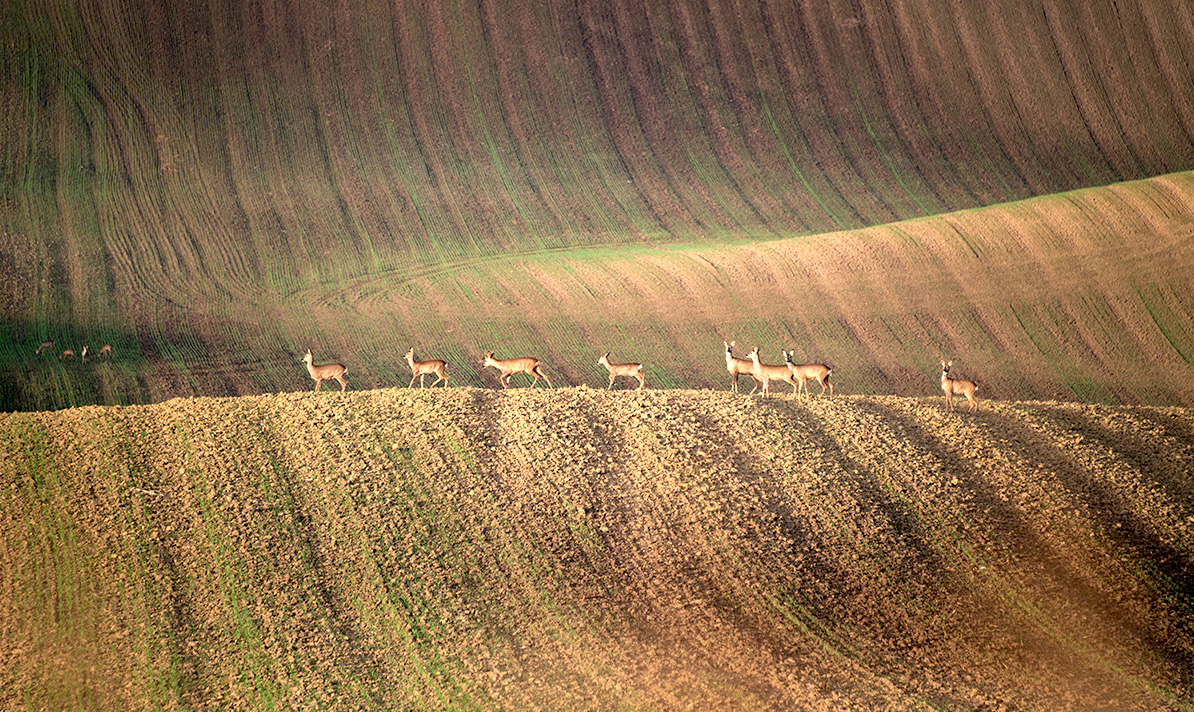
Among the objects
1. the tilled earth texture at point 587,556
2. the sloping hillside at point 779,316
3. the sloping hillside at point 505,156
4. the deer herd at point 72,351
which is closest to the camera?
the tilled earth texture at point 587,556

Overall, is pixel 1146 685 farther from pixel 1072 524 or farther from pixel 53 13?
pixel 53 13

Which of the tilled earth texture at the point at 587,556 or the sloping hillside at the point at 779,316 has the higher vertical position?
the tilled earth texture at the point at 587,556

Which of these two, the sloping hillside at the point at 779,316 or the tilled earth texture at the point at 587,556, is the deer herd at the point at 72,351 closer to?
the sloping hillside at the point at 779,316

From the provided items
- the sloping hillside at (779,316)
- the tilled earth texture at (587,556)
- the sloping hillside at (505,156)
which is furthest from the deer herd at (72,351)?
the tilled earth texture at (587,556)

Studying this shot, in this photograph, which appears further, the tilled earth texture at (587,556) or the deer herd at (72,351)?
the deer herd at (72,351)

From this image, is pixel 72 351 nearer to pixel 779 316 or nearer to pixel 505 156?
pixel 779 316

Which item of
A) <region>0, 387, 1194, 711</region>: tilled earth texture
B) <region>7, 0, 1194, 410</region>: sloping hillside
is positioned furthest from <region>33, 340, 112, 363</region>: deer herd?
<region>0, 387, 1194, 711</region>: tilled earth texture

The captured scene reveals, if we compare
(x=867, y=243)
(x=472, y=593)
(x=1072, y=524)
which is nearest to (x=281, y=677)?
(x=472, y=593)
